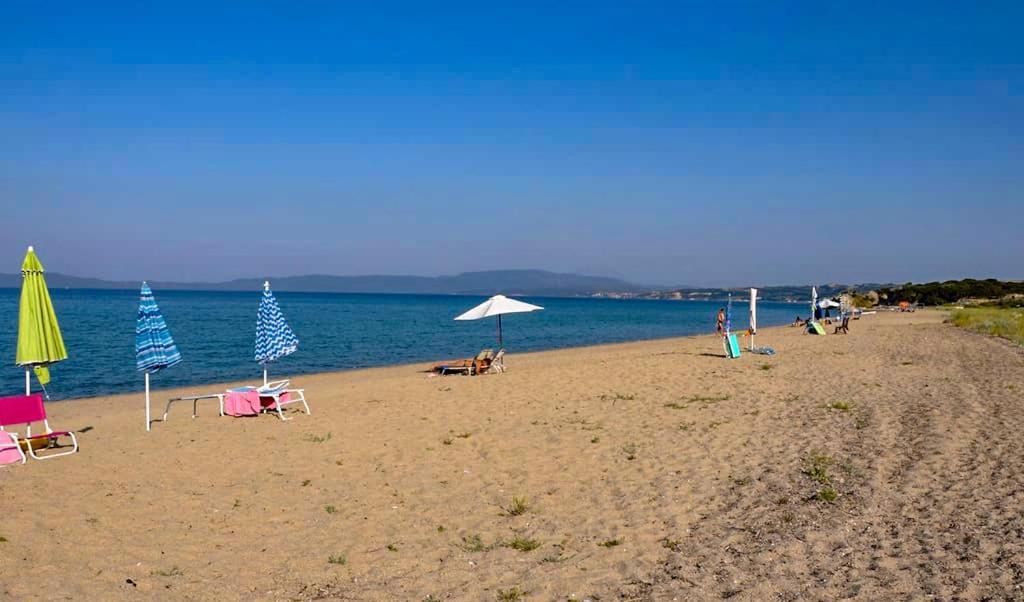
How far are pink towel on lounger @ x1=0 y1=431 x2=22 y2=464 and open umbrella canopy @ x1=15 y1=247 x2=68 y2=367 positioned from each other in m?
1.00

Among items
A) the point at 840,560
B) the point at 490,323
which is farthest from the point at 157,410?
the point at 490,323

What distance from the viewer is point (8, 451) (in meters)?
9.12

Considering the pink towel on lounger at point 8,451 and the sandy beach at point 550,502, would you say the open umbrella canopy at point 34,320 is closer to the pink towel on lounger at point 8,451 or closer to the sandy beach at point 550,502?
the pink towel on lounger at point 8,451

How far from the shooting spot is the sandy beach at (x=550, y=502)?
16.8 ft

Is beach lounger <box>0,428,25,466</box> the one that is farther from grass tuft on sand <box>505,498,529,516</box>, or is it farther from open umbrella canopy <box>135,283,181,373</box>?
grass tuft on sand <box>505,498,529,516</box>

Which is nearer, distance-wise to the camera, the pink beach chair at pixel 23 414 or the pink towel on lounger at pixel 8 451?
the pink towel on lounger at pixel 8 451

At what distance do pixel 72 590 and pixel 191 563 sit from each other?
840mm

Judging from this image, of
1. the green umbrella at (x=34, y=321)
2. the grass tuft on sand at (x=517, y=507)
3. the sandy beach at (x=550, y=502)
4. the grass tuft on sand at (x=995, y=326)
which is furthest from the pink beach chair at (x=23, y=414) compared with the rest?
the grass tuft on sand at (x=995, y=326)

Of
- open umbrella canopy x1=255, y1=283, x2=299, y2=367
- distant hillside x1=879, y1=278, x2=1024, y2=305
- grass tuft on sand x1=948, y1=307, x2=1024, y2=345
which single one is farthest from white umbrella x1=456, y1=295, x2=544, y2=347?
distant hillside x1=879, y1=278, x2=1024, y2=305

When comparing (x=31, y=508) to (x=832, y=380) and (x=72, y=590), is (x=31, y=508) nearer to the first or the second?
(x=72, y=590)

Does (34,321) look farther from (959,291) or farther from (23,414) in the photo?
(959,291)

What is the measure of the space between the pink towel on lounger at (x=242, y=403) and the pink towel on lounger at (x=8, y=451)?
3.69 meters

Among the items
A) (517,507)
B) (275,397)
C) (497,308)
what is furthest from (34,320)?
(497,308)

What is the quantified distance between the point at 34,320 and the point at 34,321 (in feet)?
0.05
